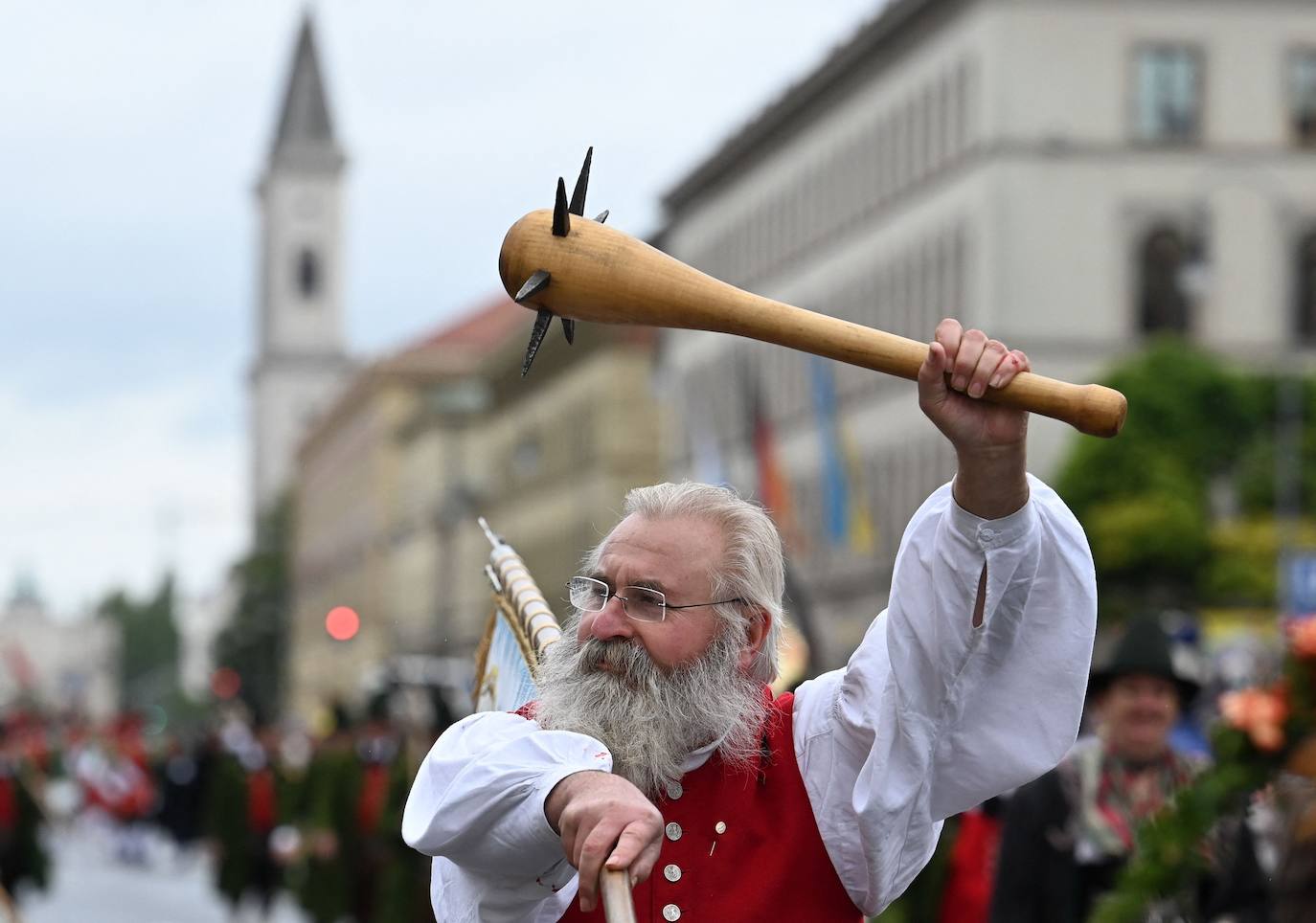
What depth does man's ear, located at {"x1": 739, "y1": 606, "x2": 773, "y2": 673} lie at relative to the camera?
4219mm

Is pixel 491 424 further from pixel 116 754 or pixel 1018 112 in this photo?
pixel 116 754

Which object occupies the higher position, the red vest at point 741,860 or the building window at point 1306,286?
the building window at point 1306,286

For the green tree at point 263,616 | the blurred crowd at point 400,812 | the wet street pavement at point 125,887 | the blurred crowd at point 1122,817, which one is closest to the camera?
the blurred crowd at point 1122,817

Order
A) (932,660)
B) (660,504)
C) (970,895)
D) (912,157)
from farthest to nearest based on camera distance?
(912,157)
(970,895)
(660,504)
(932,660)

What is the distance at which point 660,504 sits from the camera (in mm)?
4230

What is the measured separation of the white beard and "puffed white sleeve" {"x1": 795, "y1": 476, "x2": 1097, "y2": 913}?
140mm

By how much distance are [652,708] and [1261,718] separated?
10.8 feet

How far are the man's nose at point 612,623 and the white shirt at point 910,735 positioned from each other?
159 mm

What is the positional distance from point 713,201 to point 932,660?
7354 cm

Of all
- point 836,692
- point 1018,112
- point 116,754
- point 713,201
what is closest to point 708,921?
point 836,692

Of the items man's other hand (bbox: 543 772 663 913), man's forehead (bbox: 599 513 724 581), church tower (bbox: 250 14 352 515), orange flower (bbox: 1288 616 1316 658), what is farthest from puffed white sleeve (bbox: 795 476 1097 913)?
church tower (bbox: 250 14 352 515)

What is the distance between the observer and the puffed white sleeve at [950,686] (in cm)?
385

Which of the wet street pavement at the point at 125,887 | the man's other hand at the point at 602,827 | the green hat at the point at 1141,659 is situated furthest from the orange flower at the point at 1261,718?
the wet street pavement at the point at 125,887

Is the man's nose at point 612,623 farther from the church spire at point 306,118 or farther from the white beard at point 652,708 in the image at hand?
the church spire at point 306,118
